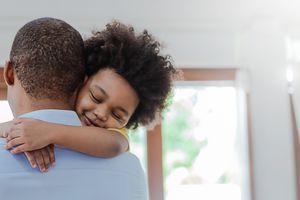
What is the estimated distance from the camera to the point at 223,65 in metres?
3.10

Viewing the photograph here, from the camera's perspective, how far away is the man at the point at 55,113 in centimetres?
66

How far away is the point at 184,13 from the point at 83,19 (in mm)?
671

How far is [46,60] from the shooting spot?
716 mm

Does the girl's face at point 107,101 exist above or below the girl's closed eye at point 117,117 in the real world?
above

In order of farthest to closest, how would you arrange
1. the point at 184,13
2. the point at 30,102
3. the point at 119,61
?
1. the point at 184,13
2. the point at 119,61
3. the point at 30,102

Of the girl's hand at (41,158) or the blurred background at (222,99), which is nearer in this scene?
the girl's hand at (41,158)

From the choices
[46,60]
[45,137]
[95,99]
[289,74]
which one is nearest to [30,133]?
[45,137]

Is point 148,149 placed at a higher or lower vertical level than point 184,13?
lower

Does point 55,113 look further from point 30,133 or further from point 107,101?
point 107,101

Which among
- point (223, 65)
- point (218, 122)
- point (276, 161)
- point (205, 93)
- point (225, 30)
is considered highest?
point (225, 30)

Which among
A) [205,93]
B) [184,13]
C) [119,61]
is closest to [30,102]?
[119,61]

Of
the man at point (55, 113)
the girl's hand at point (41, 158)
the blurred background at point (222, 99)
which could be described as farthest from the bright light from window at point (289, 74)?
the girl's hand at point (41, 158)

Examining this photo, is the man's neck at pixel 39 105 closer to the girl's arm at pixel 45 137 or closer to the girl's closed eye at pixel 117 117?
the girl's arm at pixel 45 137

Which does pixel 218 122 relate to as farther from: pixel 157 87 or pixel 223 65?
pixel 157 87
